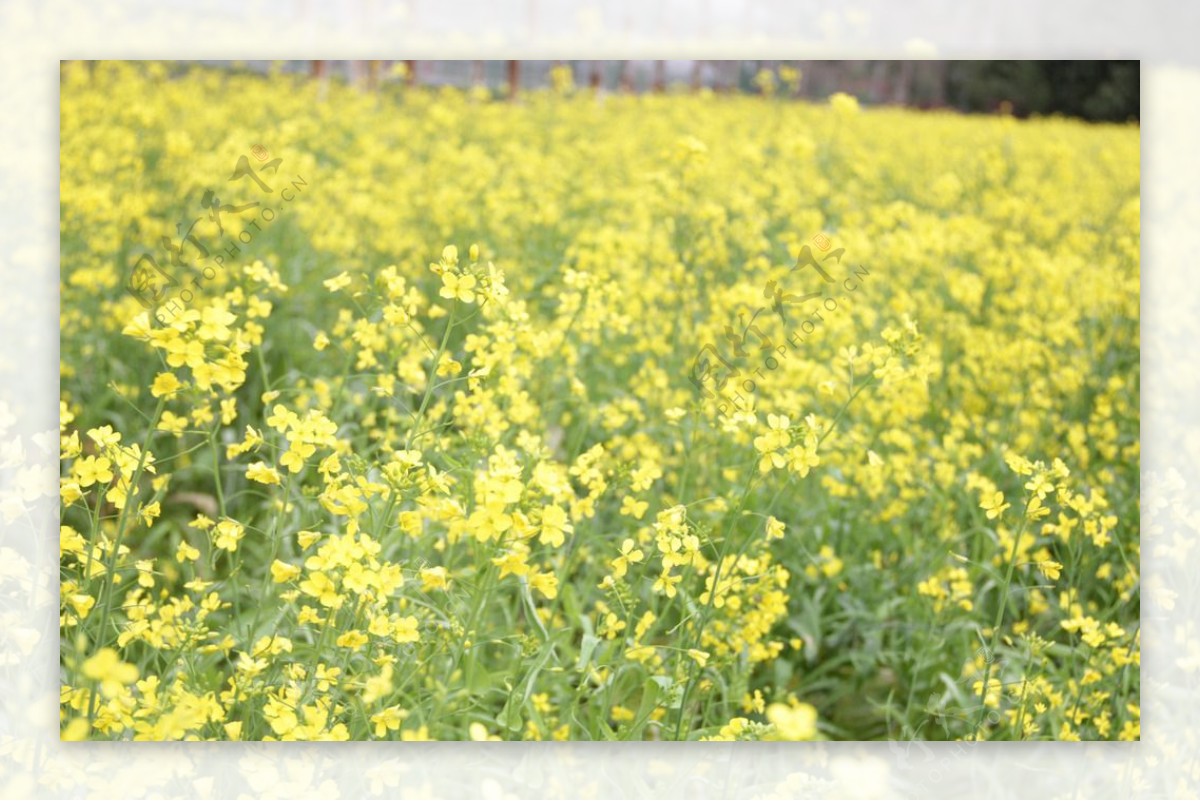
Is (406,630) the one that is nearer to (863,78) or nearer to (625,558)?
(625,558)

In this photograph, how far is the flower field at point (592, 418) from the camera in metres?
1.65

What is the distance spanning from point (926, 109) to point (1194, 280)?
0.70 meters

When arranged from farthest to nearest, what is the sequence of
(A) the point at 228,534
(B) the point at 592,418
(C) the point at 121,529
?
(B) the point at 592,418 → (A) the point at 228,534 → (C) the point at 121,529

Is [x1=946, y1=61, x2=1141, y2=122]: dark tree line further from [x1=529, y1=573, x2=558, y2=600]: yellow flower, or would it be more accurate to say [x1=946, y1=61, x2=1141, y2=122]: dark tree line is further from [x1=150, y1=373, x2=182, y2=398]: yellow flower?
[x1=150, y1=373, x2=182, y2=398]: yellow flower

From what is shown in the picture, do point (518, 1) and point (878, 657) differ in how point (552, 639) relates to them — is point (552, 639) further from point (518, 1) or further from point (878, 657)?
point (518, 1)

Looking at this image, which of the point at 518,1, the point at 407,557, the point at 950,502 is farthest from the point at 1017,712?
the point at 518,1

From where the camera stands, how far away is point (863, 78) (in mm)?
2354

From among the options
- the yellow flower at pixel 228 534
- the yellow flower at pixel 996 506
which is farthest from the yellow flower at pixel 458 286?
the yellow flower at pixel 996 506

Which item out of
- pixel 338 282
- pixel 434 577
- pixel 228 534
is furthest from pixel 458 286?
pixel 228 534

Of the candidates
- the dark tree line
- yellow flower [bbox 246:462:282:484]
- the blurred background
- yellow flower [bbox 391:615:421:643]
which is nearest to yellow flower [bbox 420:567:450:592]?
yellow flower [bbox 391:615:421:643]
